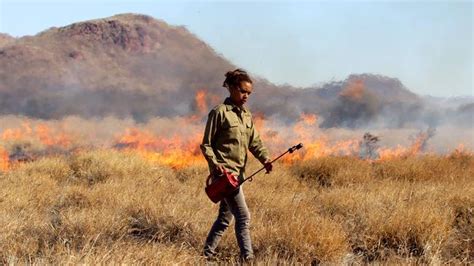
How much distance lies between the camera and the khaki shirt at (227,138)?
4168 millimetres

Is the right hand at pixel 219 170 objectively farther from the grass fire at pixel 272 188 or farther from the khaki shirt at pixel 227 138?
the grass fire at pixel 272 188

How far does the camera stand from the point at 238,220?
4305 mm

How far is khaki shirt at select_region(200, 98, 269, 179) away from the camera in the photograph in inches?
164

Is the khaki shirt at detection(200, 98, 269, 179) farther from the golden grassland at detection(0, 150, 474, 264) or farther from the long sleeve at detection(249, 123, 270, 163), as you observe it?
the golden grassland at detection(0, 150, 474, 264)

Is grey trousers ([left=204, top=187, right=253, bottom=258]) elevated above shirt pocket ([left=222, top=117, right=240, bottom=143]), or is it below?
below

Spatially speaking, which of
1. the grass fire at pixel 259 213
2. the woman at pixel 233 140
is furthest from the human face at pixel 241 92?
the grass fire at pixel 259 213

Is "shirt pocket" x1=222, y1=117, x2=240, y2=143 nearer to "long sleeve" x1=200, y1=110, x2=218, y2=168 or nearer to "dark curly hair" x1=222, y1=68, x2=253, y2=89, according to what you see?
Answer: "long sleeve" x1=200, y1=110, x2=218, y2=168

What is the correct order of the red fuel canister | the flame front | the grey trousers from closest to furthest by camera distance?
the red fuel canister
the grey trousers
the flame front

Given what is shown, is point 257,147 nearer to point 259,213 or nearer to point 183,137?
point 259,213

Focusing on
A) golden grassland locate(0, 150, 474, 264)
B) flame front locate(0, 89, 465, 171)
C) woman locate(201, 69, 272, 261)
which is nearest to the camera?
woman locate(201, 69, 272, 261)

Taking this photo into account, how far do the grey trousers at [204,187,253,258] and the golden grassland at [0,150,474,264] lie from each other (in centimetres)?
16

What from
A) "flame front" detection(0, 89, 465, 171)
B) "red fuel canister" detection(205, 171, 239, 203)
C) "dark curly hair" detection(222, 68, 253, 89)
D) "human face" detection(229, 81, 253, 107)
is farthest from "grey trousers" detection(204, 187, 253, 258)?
"flame front" detection(0, 89, 465, 171)

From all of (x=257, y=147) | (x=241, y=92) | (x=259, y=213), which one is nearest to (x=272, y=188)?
(x=259, y=213)

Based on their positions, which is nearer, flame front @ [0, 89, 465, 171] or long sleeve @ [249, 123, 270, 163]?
long sleeve @ [249, 123, 270, 163]
